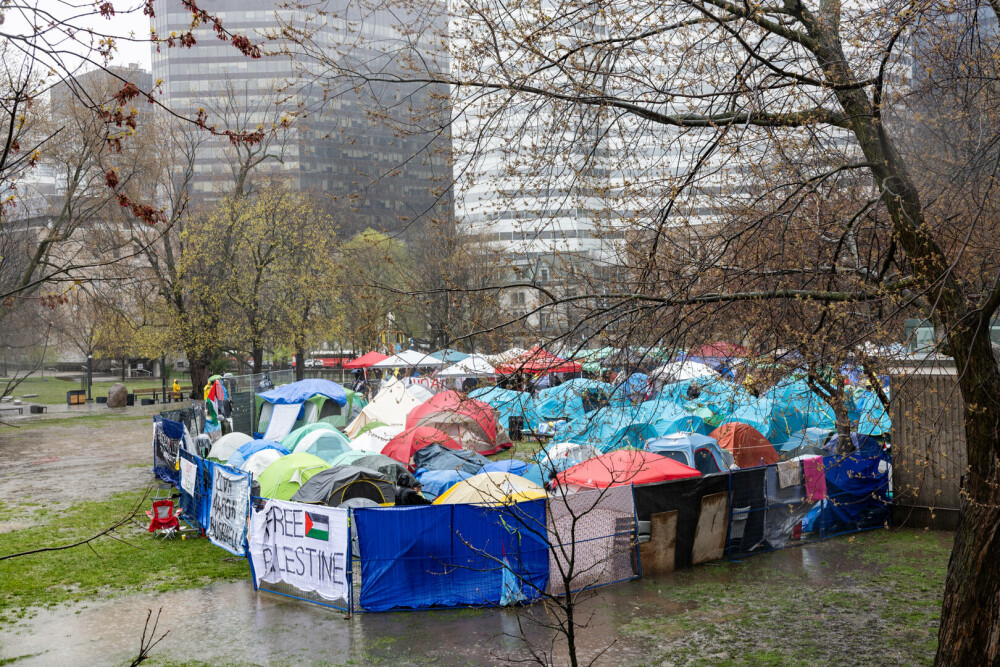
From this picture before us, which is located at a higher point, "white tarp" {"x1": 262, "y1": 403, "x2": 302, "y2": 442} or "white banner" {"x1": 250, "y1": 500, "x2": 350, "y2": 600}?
"white tarp" {"x1": 262, "y1": 403, "x2": 302, "y2": 442}

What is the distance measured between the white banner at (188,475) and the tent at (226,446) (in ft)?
9.69

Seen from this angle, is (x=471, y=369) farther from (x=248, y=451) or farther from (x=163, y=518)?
(x=163, y=518)

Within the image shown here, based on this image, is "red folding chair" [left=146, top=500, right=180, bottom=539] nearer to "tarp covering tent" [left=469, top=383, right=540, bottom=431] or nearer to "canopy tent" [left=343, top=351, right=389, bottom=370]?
"tarp covering tent" [left=469, top=383, right=540, bottom=431]

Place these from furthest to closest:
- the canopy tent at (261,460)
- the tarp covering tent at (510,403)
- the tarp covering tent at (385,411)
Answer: the tarp covering tent at (385,411)
the canopy tent at (261,460)
the tarp covering tent at (510,403)

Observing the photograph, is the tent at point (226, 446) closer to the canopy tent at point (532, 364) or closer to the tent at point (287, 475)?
the tent at point (287, 475)

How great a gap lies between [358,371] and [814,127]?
132ft

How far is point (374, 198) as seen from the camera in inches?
4114

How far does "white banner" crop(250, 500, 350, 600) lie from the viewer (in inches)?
507

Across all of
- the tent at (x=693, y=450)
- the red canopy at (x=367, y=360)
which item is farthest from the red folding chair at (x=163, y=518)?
the red canopy at (x=367, y=360)

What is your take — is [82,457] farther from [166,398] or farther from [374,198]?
[374,198]

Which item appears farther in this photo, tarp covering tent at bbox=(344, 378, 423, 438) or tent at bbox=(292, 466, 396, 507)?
tarp covering tent at bbox=(344, 378, 423, 438)

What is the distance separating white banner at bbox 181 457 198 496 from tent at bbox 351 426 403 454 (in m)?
6.37

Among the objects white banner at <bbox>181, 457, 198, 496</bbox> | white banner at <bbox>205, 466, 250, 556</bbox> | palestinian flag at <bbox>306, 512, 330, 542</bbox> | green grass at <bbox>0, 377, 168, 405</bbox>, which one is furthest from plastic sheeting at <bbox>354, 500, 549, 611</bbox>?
green grass at <bbox>0, 377, 168, 405</bbox>

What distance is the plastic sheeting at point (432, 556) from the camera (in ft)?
41.9
